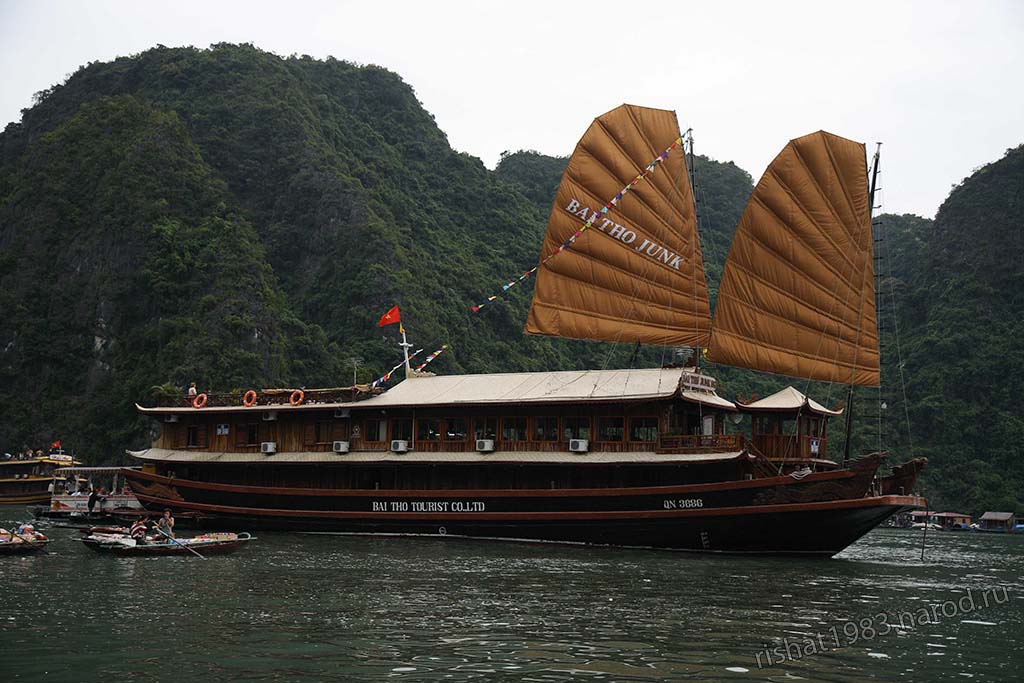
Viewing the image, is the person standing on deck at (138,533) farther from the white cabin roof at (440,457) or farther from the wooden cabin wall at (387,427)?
the wooden cabin wall at (387,427)

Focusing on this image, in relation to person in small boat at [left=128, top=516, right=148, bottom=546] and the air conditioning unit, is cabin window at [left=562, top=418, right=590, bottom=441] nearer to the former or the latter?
the air conditioning unit

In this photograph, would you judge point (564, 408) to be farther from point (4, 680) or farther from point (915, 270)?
point (915, 270)

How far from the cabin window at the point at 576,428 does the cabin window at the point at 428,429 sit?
343cm

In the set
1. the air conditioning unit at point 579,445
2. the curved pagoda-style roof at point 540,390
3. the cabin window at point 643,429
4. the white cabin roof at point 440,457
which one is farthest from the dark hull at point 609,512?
the curved pagoda-style roof at point 540,390

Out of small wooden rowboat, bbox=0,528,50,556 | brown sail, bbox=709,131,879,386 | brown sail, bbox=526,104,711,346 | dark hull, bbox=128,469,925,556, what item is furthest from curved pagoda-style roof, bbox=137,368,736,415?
small wooden rowboat, bbox=0,528,50,556

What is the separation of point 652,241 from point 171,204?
46.3 meters

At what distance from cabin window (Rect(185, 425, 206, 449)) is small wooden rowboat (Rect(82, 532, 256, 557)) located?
8616 mm

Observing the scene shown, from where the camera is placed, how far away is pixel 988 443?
55906mm

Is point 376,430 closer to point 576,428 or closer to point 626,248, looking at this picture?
point 576,428

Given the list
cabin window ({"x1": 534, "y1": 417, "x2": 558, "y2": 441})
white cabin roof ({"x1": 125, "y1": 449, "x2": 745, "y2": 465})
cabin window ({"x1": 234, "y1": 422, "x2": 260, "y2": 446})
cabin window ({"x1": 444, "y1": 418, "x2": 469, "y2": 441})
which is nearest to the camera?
white cabin roof ({"x1": 125, "y1": 449, "x2": 745, "y2": 465})

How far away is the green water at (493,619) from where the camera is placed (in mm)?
10250

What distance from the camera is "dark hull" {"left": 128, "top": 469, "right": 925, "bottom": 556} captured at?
21.4m

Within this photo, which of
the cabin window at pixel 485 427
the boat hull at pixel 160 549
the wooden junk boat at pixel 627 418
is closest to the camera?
the boat hull at pixel 160 549

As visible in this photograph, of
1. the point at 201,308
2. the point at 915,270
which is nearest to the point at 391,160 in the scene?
the point at 201,308
